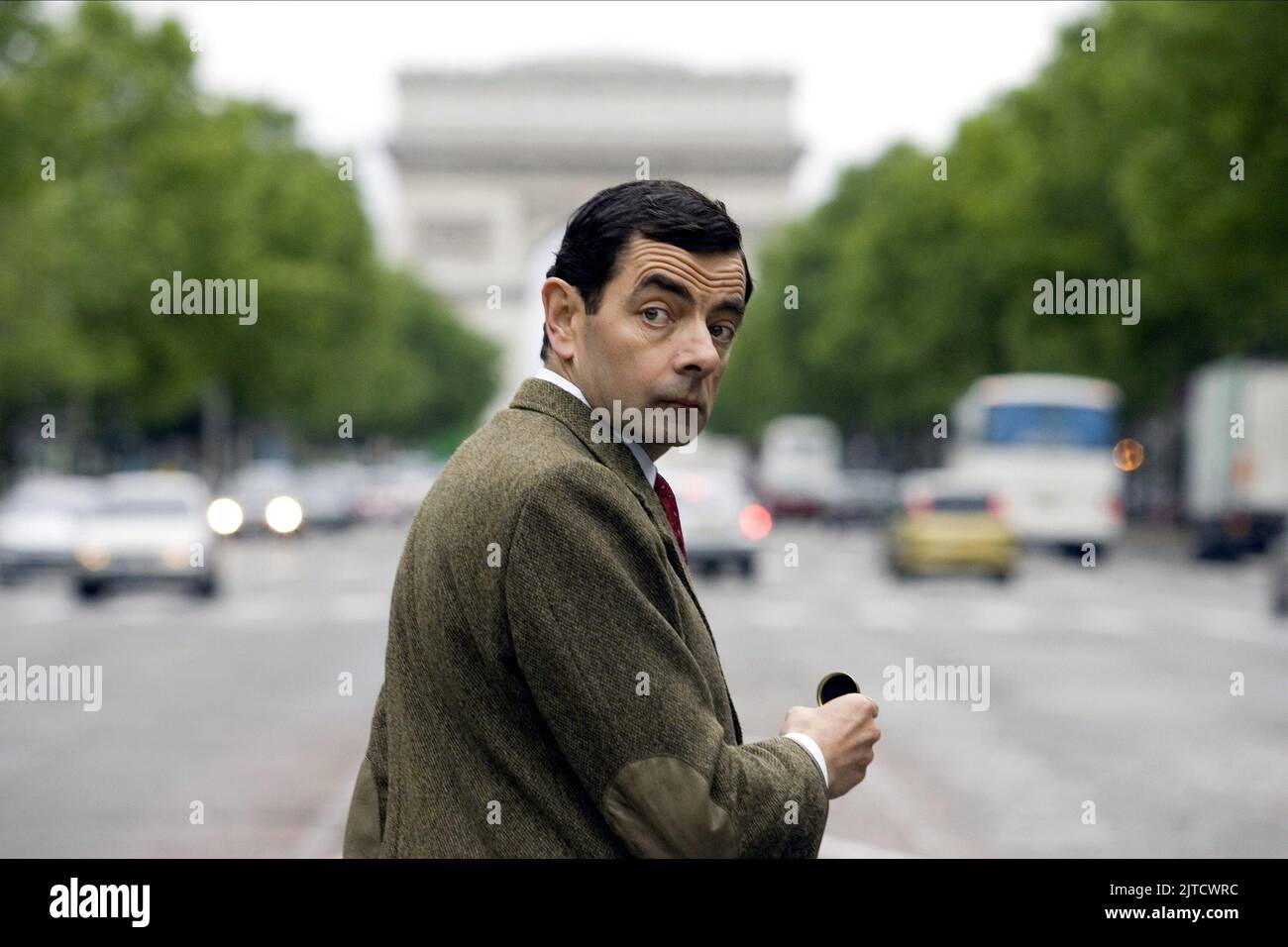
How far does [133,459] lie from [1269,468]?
43111mm

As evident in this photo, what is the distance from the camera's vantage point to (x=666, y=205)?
2395 mm

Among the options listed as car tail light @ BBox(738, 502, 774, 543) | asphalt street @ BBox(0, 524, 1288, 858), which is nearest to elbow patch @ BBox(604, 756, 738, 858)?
asphalt street @ BBox(0, 524, 1288, 858)

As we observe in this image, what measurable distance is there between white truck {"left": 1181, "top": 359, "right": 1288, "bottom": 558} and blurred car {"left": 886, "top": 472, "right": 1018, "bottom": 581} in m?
7.04

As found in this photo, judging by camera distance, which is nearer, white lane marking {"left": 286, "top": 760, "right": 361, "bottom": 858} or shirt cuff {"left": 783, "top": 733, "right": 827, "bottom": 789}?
shirt cuff {"left": 783, "top": 733, "right": 827, "bottom": 789}

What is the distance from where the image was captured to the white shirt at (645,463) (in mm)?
2314

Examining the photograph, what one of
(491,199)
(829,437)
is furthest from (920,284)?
(491,199)

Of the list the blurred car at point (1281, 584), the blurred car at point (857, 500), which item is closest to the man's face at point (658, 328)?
the blurred car at point (1281, 584)

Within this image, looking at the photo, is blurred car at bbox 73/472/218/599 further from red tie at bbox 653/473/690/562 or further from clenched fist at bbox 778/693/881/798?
clenched fist at bbox 778/693/881/798

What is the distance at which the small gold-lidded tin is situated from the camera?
243 centimetres

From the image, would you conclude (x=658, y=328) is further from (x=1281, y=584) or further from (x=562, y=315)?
(x=1281, y=584)

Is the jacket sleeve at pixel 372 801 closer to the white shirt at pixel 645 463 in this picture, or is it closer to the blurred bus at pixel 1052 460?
the white shirt at pixel 645 463
